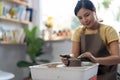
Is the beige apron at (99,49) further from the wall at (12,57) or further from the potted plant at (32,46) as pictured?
the wall at (12,57)

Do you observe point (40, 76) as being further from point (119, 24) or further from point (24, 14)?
point (24, 14)

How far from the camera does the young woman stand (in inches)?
63.8

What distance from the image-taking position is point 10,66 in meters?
3.40

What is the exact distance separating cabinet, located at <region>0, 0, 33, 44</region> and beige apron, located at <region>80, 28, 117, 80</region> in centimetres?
161

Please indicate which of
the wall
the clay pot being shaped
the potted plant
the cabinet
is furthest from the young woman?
the wall

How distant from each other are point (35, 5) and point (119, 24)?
1459 millimetres

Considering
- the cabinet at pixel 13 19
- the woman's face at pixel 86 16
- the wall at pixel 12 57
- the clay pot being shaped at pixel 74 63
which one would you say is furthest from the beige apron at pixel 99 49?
the wall at pixel 12 57

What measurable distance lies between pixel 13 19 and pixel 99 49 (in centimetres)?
184

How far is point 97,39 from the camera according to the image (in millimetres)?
1712

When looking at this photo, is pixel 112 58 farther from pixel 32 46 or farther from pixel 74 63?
pixel 32 46

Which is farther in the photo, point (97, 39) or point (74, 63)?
point (97, 39)

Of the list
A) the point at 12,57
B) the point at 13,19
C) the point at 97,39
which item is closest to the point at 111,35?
the point at 97,39

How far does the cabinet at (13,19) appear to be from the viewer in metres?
3.13

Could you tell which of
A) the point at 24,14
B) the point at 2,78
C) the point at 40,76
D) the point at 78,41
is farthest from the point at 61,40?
the point at 40,76
